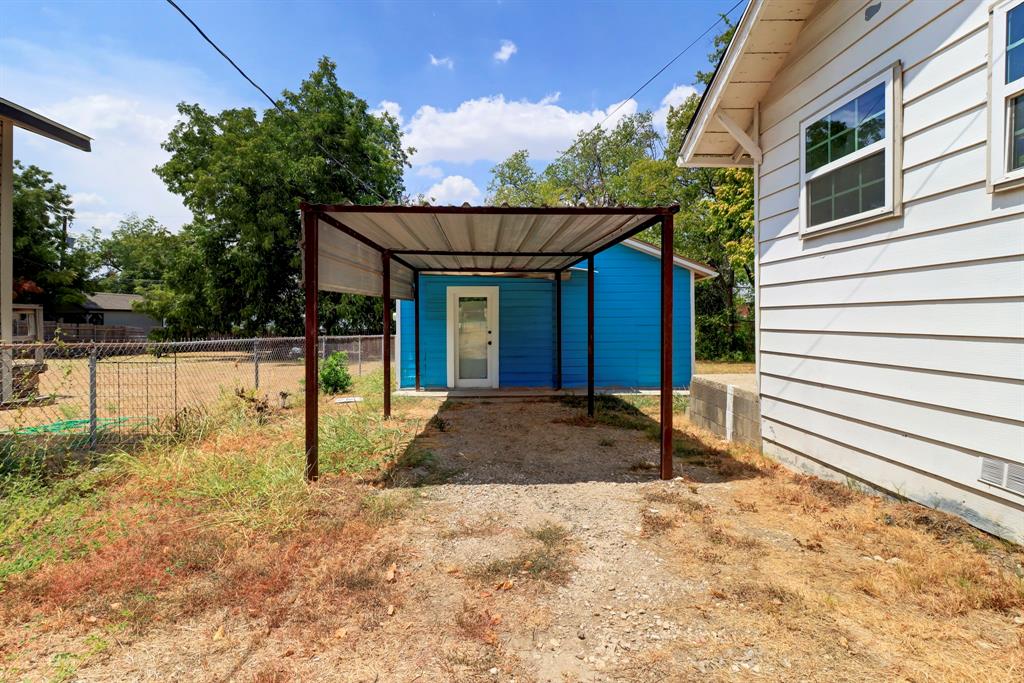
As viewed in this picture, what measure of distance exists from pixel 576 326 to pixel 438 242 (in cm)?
444

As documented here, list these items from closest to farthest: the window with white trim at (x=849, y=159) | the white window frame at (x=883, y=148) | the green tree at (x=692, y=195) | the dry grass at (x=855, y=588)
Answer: the dry grass at (x=855, y=588) < the white window frame at (x=883, y=148) < the window with white trim at (x=849, y=159) < the green tree at (x=692, y=195)

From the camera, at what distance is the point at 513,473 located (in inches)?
183

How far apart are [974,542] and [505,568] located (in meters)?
2.64

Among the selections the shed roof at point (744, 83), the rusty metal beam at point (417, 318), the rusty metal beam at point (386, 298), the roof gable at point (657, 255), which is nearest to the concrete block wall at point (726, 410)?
the shed roof at point (744, 83)

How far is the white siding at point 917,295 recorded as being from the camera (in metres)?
2.72

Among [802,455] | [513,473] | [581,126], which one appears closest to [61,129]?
[513,473]

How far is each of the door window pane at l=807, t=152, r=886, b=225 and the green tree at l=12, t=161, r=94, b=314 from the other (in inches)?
1098

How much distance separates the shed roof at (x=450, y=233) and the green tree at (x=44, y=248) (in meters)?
23.3

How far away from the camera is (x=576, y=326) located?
391 inches

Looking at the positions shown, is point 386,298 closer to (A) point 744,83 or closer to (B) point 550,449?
(B) point 550,449

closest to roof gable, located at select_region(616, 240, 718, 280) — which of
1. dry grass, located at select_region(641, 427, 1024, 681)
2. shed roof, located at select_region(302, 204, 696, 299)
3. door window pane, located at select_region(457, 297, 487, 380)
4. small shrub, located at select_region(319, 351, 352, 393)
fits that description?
shed roof, located at select_region(302, 204, 696, 299)

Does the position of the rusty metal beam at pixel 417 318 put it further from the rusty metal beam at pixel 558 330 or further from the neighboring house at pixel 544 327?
the rusty metal beam at pixel 558 330

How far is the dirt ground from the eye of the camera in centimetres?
196

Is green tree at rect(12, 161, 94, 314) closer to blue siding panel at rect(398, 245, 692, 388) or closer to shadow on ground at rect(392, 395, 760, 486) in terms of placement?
blue siding panel at rect(398, 245, 692, 388)
